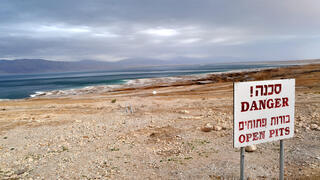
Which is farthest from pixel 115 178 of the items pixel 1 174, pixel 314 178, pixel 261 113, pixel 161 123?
pixel 161 123

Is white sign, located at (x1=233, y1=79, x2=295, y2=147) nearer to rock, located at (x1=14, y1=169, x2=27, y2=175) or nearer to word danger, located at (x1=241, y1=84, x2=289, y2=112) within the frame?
word danger, located at (x1=241, y1=84, x2=289, y2=112)

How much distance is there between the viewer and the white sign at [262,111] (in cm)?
376

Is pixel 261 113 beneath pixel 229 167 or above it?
above

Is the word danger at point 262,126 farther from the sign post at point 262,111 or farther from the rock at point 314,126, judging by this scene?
the rock at point 314,126

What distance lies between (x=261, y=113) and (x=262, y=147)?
12.9 feet

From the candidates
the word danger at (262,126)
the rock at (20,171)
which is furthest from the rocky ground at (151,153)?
the word danger at (262,126)

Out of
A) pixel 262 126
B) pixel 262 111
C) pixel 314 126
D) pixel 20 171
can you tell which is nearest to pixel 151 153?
pixel 20 171

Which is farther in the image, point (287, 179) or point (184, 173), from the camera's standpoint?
point (184, 173)

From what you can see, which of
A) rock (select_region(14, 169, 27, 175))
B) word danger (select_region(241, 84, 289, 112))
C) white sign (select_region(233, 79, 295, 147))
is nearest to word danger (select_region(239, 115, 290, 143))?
white sign (select_region(233, 79, 295, 147))

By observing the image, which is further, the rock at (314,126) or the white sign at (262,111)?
the rock at (314,126)

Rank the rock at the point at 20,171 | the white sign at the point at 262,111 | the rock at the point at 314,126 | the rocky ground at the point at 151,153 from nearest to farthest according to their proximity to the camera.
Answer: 1. the white sign at the point at 262,111
2. the rocky ground at the point at 151,153
3. the rock at the point at 20,171
4. the rock at the point at 314,126

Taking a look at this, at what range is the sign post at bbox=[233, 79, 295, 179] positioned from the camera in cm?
376

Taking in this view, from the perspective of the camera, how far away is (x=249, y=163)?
6.15 metres

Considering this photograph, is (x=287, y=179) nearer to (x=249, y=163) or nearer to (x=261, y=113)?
(x=249, y=163)
